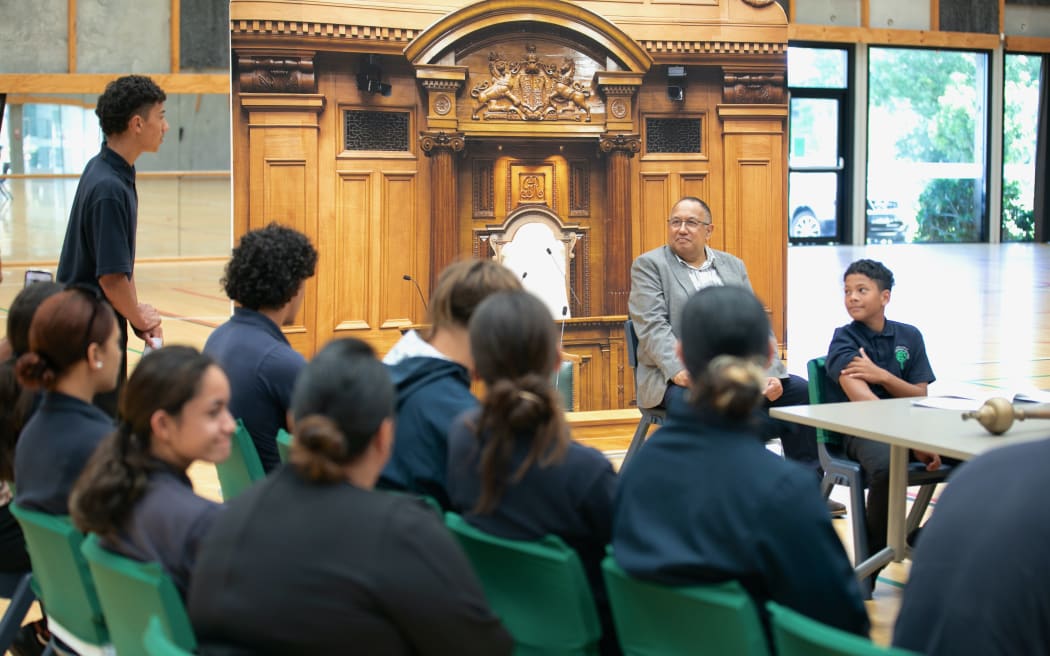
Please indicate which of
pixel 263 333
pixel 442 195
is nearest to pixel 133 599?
pixel 263 333

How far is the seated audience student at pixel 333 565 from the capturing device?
1.46m

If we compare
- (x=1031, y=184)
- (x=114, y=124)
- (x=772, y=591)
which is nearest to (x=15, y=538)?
(x=114, y=124)

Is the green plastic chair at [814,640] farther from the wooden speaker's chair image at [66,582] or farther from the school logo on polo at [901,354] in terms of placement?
the school logo on polo at [901,354]

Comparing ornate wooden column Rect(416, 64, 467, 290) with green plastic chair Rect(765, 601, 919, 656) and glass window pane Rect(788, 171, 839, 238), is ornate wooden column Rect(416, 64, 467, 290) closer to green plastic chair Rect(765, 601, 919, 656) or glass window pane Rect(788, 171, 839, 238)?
green plastic chair Rect(765, 601, 919, 656)

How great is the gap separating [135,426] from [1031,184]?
65.4 ft

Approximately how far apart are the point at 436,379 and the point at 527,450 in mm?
477

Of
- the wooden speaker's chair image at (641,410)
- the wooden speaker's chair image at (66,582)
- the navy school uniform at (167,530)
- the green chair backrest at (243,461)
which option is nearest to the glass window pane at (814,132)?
the wooden speaker's chair image at (641,410)

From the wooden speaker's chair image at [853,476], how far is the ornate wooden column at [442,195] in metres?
2.03

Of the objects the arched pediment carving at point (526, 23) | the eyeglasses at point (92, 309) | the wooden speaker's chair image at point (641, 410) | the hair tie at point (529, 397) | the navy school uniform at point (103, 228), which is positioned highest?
the arched pediment carving at point (526, 23)

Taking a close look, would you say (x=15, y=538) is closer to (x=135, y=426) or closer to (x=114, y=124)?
(x=135, y=426)

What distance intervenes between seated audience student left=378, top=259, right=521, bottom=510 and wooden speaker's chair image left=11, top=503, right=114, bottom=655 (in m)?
0.55

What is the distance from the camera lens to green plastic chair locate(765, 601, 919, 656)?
4.35 feet

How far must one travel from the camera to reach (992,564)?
137 cm

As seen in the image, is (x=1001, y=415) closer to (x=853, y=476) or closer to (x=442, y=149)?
(x=853, y=476)
